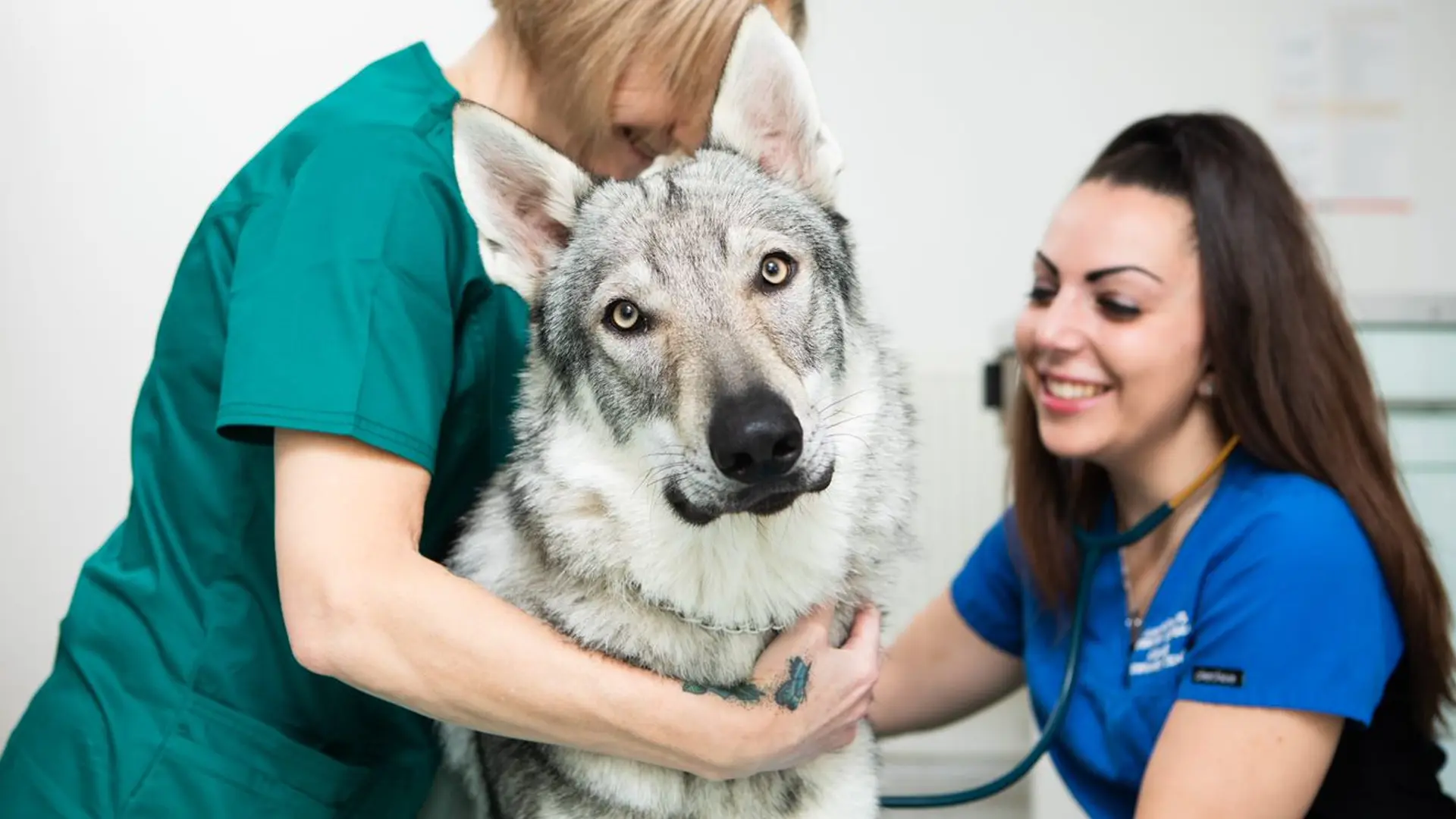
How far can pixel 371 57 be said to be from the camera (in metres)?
2.48

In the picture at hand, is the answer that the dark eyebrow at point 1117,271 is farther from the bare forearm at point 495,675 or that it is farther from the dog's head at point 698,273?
the bare forearm at point 495,675

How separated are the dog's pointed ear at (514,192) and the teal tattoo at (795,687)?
565 mm

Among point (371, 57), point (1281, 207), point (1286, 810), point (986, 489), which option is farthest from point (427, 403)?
point (986, 489)

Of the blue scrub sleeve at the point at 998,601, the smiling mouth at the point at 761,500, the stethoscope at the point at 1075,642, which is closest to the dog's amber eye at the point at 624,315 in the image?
the smiling mouth at the point at 761,500

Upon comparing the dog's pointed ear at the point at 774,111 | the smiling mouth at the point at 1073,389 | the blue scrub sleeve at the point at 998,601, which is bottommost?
the blue scrub sleeve at the point at 998,601

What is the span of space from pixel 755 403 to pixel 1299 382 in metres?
1.00

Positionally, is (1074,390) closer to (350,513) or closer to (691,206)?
(691,206)

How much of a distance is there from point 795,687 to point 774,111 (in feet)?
2.34

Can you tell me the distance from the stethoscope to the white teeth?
0.21 metres

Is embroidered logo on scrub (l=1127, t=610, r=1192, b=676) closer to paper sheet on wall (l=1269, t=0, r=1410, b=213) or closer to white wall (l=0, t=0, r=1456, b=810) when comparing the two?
white wall (l=0, t=0, r=1456, b=810)

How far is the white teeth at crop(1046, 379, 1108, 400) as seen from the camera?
1632mm

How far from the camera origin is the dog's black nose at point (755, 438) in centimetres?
99

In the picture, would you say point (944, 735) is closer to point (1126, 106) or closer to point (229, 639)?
point (1126, 106)

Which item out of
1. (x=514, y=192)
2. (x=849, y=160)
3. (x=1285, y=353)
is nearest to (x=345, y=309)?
(x=514, y=192)
